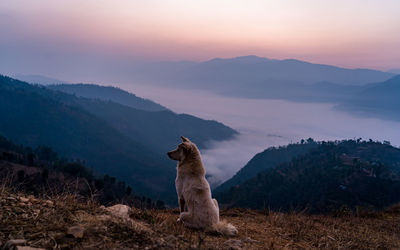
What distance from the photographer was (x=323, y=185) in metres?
66.5

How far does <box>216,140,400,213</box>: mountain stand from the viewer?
56875 millimetres

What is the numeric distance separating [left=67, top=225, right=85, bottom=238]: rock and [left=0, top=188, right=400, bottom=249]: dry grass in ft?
0.16

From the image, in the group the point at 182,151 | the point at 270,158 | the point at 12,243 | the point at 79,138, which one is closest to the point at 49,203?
the point at 12,243

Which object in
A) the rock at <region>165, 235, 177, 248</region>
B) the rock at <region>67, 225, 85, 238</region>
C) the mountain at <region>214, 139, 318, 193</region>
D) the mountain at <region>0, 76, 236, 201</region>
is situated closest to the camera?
the rock at <region>67, 225, 85, 238</region>

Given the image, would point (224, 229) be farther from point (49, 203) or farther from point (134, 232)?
point (49, 203)

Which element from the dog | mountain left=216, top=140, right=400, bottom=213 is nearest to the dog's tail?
the dog

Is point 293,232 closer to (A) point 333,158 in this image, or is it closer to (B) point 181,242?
(B) point 181,242

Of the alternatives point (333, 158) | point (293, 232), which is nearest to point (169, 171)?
point (333, 158)

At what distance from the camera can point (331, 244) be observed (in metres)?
5.82

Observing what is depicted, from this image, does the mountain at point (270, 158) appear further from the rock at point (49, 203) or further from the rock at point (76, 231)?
the rock at point (76, 231)

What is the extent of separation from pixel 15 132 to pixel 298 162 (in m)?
143

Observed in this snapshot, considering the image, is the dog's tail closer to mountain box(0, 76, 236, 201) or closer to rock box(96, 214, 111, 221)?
rock box(96, 214, 111, 221)

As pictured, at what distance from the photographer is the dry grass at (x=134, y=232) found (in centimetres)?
377

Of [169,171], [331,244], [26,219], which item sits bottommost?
[169,171]
